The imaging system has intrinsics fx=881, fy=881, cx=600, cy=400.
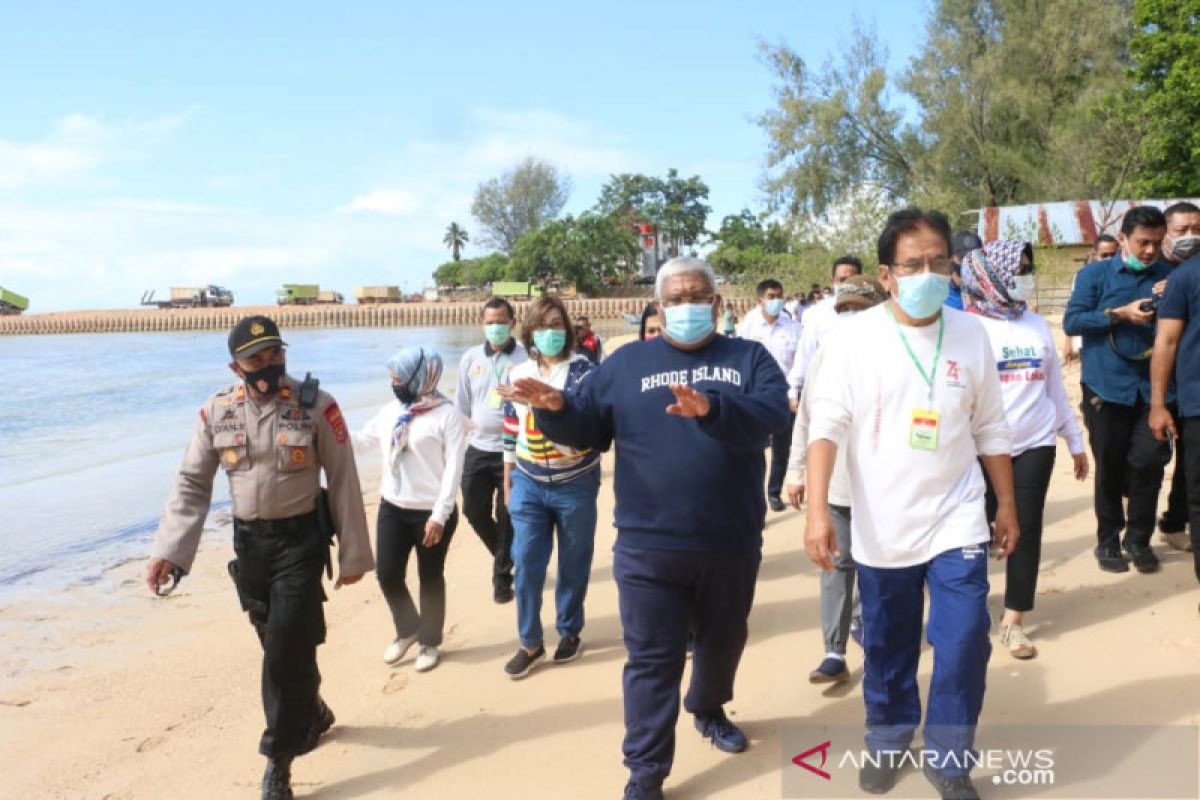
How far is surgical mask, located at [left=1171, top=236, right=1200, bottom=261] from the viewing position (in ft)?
15.0

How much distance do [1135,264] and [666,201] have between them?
298ft

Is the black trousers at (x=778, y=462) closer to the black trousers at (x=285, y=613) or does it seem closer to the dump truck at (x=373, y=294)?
the black trousers at (x=285, y=613)

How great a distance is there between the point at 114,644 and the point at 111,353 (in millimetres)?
52500

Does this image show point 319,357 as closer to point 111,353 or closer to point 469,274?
point 111,353

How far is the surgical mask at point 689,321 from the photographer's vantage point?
3.16m

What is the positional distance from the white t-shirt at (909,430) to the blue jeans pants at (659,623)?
53 centimetres

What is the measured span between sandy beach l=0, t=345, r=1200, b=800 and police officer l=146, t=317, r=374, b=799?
408mm

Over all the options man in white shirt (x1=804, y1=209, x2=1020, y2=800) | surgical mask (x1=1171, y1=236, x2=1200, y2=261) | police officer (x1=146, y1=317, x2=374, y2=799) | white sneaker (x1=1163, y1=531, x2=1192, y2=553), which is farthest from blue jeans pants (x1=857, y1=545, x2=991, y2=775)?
white sneaker (x1=1163, y1=531, x2=1192, y2=553)

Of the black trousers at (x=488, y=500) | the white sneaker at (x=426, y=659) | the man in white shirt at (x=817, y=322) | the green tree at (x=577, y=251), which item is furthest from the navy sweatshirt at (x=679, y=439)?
the green tree at (x=577, y=251)

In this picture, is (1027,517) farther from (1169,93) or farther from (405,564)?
(1169,93)

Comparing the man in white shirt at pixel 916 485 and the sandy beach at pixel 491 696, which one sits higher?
the man in white shirt at pixel 916 485

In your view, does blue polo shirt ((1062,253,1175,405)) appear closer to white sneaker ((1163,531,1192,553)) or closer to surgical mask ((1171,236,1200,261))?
surgical mask ((1171,236,1200,261))

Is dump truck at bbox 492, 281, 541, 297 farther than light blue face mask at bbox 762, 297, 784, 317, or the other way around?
dump truck at bbox 492, 281, 541, 297

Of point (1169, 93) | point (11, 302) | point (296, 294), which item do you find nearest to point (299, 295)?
point (296, 294)
